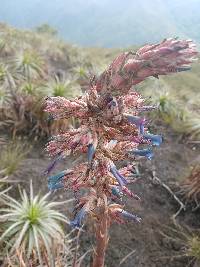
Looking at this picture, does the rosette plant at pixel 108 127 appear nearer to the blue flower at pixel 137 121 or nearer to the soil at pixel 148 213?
the blue flower at pixel 137 121

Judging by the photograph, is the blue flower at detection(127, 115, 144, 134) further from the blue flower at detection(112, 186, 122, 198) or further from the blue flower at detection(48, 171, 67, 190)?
the blue flower at detection(48, 171, 67, 190)

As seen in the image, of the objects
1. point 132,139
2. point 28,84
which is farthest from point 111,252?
point 28,84

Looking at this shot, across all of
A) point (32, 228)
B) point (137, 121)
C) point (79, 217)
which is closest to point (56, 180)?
point (79, 217)

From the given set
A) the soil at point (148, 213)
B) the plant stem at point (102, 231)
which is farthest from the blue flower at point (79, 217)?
the soil at point (148, 213)

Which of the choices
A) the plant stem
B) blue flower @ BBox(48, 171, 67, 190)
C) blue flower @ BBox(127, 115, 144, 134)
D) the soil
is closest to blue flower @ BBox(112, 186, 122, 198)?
the plant stem

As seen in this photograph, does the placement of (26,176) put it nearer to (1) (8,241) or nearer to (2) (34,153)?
(2) (34,153)

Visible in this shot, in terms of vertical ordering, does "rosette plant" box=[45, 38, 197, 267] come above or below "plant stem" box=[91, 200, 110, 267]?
above

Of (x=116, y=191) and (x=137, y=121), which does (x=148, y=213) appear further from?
(x=137, y=121)
